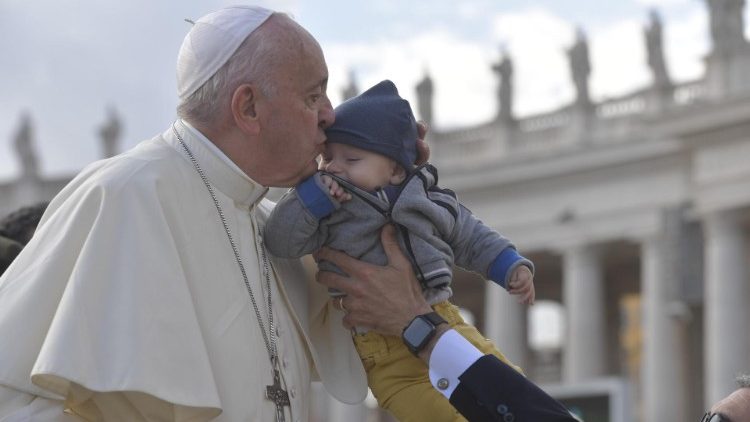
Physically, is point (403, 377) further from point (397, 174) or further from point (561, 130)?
point (561, 130)

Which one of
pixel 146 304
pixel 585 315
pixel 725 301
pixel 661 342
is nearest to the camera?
pixel 146 304

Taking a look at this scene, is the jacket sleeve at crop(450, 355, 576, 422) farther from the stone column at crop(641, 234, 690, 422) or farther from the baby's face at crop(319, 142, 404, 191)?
the stone column at crop(641, 234, 690, 422)

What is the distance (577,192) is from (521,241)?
200cm

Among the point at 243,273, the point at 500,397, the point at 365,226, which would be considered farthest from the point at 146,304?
the point at 500,397

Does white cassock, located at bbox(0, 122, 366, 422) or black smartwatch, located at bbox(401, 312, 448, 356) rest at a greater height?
white cassock, located at bbox(0, 122, 366, 422)

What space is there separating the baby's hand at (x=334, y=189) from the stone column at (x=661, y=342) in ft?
120

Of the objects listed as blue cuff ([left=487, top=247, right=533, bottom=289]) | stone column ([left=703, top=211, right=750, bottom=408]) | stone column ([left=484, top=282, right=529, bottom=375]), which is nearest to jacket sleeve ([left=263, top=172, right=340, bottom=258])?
blue cuff ([left=487, top=247, right=533, bottom=289])

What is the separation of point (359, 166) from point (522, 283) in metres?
0.60

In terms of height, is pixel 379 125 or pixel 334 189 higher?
pixel 379 125

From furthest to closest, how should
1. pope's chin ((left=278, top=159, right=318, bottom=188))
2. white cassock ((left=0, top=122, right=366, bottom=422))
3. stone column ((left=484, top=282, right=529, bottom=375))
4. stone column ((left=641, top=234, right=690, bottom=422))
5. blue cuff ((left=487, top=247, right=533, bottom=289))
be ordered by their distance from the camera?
stone column ((left=484, top=282, right=529, bottom=375)) → stone column ((left=641, top=234, right=690, bottom=422)) → blue cuff ((left=487, top=247, right=533, bottom=289)) → pope's chin ((left=278, top=159, right=318, bottom=188)) → white cassock ((left=0, top=122, right=366, bottom=422))

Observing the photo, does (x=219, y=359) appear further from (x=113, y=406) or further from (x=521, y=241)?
(x=521, y=241)

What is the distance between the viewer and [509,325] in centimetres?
4584

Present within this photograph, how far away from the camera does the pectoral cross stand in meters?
5.24

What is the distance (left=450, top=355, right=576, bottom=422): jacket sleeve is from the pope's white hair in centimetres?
96
